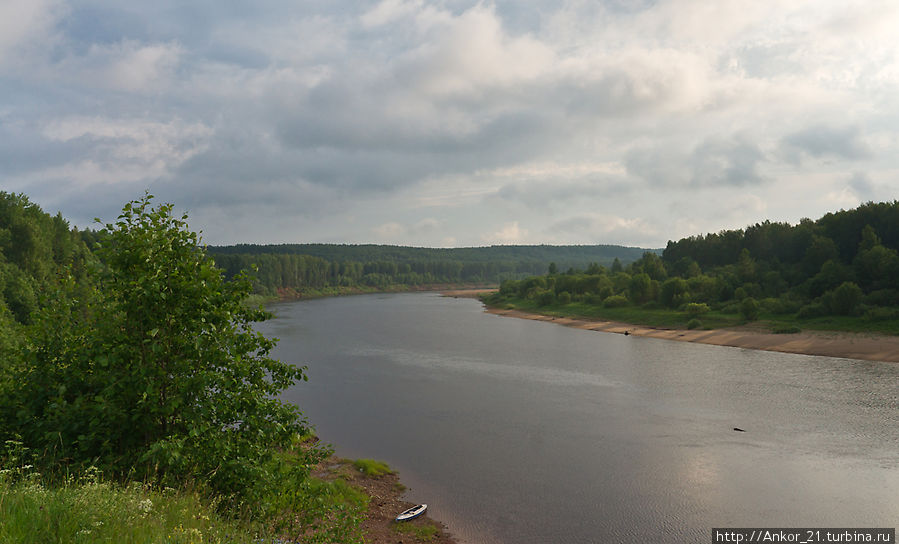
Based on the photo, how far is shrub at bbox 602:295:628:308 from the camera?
100 m

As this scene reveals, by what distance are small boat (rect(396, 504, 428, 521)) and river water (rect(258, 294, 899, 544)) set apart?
76 centimetres

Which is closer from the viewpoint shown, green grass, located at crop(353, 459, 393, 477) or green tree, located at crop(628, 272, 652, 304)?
green grass, located at crop(353, 459, 393, 477)

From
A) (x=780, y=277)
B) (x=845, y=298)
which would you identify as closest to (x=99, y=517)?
(x=845, y=298)

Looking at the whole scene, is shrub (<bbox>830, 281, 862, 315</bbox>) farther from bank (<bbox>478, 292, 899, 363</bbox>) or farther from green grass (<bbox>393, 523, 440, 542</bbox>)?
green grass (<bbox>393, 523, 440, 542</bbox>)

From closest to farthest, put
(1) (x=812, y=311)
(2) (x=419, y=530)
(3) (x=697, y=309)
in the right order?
(2) (x=419, y=530) < (1) (x=812, y=311) < (3) (x=697, y=309)

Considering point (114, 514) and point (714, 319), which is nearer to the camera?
point (114, 514)

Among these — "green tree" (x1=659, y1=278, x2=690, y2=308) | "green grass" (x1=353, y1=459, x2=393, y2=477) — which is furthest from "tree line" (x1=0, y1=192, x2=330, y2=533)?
"green tree" (x1=659, y1=278, x2=690, y2=308)

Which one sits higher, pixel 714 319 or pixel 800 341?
pixel 714 319

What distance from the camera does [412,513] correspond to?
19.1 m

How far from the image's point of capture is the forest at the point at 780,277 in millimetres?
Answer: 68312

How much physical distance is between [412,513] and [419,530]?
1.14 m

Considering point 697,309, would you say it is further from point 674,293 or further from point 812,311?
point 812,311

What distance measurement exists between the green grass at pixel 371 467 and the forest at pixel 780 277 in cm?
6196

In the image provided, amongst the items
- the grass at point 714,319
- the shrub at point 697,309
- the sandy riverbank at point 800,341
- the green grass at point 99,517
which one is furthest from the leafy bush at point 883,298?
the green grass at point 99,517
